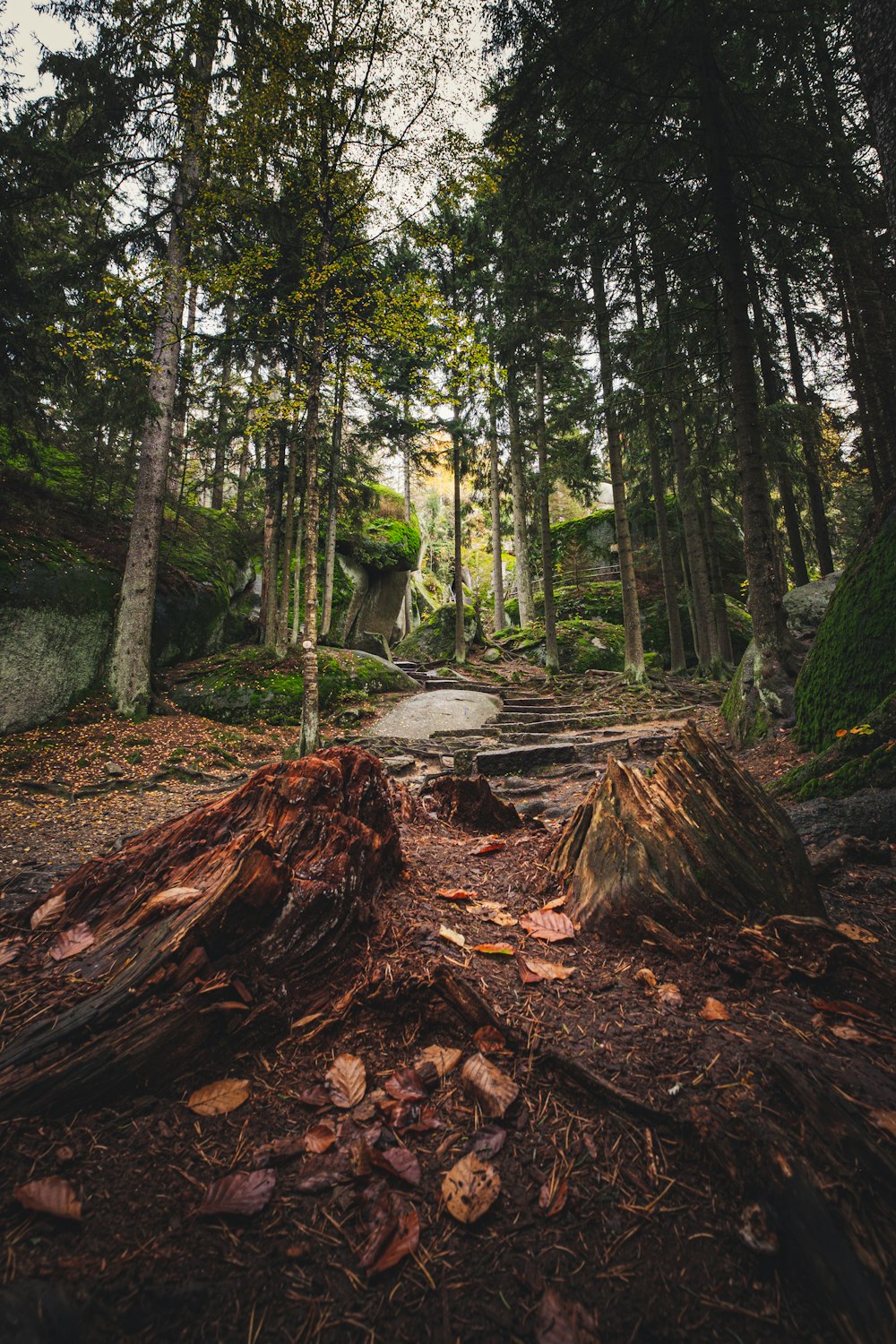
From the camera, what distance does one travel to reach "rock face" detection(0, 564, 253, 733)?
26.6ft

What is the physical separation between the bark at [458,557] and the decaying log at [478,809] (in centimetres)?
1415

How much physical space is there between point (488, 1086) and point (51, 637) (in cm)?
1026

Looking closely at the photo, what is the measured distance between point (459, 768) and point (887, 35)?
716 centimetres

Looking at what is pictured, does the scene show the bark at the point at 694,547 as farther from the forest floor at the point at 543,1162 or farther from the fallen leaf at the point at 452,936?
the fallen leaf at the point at 452,936

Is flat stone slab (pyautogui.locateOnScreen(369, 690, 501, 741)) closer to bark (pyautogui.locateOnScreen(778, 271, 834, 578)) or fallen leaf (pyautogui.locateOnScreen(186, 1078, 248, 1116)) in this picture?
fallen leaf (pyautogui.locateOnScreen(186, 1078, 248, 1116))

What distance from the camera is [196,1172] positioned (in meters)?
1.25

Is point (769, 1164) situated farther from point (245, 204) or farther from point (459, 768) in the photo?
point (245, 204)

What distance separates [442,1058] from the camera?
5.41ft

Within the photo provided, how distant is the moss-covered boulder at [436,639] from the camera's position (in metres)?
20.4

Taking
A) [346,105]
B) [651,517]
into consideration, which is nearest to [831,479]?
[651,517]

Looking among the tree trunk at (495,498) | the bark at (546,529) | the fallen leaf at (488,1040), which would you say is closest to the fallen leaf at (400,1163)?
the fallen leaf at (488,1040)

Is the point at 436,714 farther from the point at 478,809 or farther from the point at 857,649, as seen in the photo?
the point at 857,649

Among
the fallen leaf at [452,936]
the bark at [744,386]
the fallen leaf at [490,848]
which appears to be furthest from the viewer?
the bark at [744,386]

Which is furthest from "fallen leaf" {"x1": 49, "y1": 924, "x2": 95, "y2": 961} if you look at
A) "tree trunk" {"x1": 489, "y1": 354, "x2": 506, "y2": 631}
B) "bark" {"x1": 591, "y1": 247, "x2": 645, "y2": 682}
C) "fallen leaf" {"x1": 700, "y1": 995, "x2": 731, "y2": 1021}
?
"tree trunk" {"x1": 489, "y1": 354, "x2": 506, "y2": 631}
